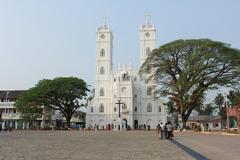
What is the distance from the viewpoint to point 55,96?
227ft

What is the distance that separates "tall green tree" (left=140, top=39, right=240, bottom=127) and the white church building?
28.6m

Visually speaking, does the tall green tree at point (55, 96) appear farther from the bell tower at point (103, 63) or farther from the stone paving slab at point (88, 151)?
the stone paving slab at point (88, 151)

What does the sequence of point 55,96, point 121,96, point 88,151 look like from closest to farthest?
point 88,151 → point 55,96 → point 121,96

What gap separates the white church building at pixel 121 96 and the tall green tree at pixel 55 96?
31.5 feet

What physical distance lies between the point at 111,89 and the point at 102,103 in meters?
3.95

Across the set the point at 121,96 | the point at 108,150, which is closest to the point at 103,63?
the point at 121,96

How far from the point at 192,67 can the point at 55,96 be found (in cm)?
3308

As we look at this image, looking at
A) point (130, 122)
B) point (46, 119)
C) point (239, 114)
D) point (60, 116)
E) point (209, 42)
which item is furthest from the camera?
point (60, 116)

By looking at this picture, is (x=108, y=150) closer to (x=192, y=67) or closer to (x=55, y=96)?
(x=192, y=67)

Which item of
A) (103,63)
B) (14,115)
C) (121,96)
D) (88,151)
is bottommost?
(88,151)

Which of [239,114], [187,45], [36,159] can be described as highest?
[187,45]

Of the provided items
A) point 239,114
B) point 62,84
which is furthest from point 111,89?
point 239,114

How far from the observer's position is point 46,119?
82.9 metres

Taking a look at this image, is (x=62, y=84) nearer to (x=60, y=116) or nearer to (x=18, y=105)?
(x=18, y=105)
